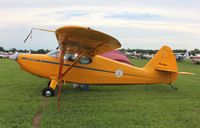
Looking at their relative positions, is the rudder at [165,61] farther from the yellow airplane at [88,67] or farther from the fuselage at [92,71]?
the fuselage at [92,71]

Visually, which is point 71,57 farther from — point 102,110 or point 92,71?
point 102,110

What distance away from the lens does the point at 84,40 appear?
30.1 feet

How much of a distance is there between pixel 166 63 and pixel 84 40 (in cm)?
393

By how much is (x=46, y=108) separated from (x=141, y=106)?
2560 mm

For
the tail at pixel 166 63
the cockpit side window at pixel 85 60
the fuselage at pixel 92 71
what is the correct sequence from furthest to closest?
the tail at pixel 166 63 → the cockpit side window at pixel 85 60 → the fuselage at pixel 92 71

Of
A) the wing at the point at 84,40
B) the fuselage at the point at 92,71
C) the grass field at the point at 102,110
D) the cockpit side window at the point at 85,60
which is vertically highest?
the wing at the point at 84,40

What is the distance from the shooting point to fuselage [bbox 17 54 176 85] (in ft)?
35.3

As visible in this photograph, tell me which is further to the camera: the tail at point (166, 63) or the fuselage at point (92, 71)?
the tail at point (166, 63)

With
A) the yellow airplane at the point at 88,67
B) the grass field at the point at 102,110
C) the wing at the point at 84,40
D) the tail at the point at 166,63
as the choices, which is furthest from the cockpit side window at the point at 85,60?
the tail at the point at 166,63

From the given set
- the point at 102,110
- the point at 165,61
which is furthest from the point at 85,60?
the point at 102,110

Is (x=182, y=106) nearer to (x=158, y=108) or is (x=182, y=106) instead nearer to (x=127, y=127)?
(x=158, y=108)

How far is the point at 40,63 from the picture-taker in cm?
1079

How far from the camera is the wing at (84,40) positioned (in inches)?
312

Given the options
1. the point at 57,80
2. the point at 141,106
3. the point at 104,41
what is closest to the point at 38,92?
the point at 57,80
